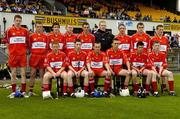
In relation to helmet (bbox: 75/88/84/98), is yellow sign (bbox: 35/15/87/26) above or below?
above

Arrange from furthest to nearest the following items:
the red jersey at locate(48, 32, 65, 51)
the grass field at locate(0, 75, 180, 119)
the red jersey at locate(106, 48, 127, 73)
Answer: the red jersey at locate(48, 32, 65, 51), the red jersey at locate(106, 48, 127, 73), the grass field at locate(0, 75, 180, 119)

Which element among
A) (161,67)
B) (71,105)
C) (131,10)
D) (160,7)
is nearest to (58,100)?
(71,105)

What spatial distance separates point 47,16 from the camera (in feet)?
98.1

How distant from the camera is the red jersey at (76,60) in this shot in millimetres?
11149

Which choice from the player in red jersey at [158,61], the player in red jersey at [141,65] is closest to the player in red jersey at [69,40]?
the player in red jersey at [141,65]

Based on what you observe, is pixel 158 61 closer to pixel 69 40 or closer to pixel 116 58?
pixel 116 58

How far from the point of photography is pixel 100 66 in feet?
36.6

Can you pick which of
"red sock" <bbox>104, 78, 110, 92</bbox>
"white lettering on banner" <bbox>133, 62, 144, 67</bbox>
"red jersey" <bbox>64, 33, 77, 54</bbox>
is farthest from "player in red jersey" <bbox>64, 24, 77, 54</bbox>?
"white lettering on banner" <bbox>133, 62, 144, 67</bbox>

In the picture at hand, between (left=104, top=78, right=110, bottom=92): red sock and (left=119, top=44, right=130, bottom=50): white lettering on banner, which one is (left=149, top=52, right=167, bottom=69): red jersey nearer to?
(left=119, top=44, right=130, bottom=50): white lettering on banner

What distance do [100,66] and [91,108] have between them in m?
2.54

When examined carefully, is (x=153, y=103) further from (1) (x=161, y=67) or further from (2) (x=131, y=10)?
(2) (x=131, y=10)

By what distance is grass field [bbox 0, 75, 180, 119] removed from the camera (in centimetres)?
793

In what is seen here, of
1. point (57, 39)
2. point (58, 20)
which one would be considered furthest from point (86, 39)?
point (58, 20)

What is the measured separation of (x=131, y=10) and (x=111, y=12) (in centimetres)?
382
